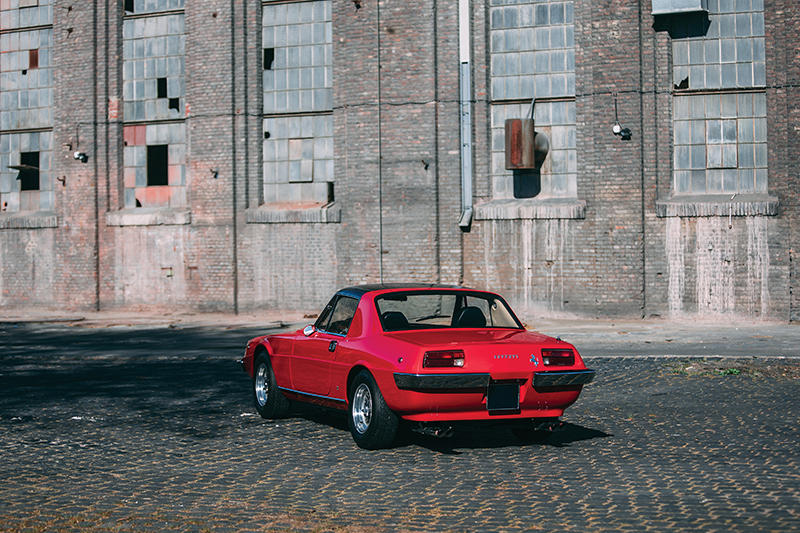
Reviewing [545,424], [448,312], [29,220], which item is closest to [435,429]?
[545,424]

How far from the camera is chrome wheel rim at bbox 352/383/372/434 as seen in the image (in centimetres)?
801

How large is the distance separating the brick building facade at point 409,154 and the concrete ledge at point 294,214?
0.25 feet

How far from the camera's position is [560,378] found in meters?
7.86

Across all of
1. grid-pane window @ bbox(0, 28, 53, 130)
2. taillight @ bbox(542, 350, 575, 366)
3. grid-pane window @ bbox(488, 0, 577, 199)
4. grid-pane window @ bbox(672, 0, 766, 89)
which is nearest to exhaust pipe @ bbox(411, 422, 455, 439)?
taillight @ bbox(542, 350, 575, 366)

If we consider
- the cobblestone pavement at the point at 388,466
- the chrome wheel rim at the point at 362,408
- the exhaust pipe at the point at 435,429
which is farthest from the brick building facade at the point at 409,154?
the exhaust pipe at the point at 435,429

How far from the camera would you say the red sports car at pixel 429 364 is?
24.8ft

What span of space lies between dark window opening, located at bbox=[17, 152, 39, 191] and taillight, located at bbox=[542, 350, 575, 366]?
2335cm

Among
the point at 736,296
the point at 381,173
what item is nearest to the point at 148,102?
the point at 381,173

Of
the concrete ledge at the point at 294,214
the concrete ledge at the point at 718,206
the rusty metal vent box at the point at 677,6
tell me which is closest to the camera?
the rusty metal vent box at the point at 677,6

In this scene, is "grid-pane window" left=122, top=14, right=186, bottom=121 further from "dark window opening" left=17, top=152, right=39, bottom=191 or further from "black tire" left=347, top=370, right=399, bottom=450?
"black tire" left=347, top=370, right=399, bottom=450

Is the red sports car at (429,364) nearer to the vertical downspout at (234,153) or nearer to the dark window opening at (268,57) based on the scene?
the vertical downspout at (234,153)

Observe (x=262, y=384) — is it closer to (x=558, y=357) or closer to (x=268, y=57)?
(x=558, y=357)

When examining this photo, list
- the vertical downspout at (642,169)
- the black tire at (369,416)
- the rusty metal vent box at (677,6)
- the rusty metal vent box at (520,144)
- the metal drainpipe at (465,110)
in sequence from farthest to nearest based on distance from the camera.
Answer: the metal drainpipe at (465,110) < the rusty metal vent box at (520,144) < the vertical downspout at (642,169) < the rusty metal vent box at (677,6) < the black tire at (369,416)

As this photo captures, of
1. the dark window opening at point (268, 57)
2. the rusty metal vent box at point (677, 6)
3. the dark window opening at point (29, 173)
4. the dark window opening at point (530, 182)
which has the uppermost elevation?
the rusty metal vent box at point (677, 6)
